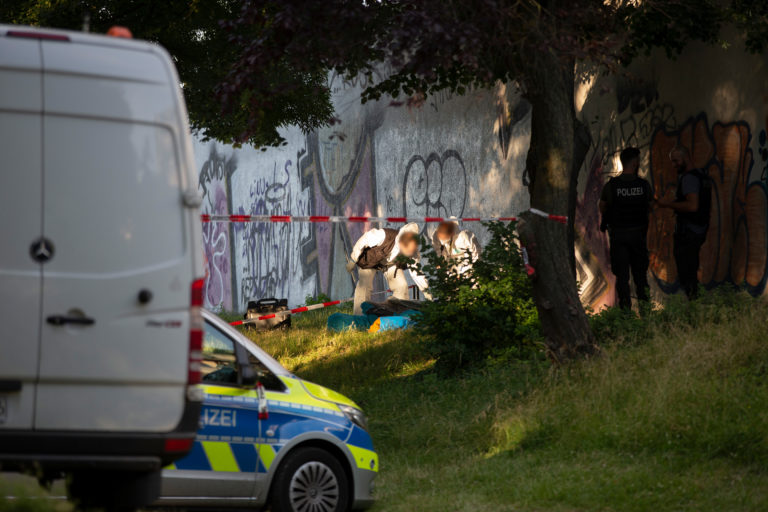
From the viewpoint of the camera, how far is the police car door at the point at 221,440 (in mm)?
6531

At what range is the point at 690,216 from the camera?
11.5 metres

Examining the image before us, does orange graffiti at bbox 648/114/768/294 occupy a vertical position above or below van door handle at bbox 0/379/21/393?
above

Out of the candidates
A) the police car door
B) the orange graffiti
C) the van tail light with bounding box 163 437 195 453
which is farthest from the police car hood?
the orange graffiti

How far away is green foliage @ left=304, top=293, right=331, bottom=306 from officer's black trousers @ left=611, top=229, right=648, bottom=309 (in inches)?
427

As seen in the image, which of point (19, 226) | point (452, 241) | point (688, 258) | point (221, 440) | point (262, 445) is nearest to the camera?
point (19, 226)

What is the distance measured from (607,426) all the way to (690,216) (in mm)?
3989

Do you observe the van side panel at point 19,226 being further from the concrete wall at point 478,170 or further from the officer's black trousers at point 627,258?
the officer's black trousers at point 627,258

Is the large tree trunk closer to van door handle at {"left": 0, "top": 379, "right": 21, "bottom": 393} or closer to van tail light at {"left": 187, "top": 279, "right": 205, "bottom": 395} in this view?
van tail light at {"left": 187, "top": 279, "right": 205, "bottom": 395}

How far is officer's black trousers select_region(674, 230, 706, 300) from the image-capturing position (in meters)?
11.5

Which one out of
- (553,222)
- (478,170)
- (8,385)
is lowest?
(8,385)

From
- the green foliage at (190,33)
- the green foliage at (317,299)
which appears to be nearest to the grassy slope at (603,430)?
the green foliage at (190,33)

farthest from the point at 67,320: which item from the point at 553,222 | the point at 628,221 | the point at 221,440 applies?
the point at 628,221

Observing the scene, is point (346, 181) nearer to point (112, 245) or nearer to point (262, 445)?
point (262, 445)

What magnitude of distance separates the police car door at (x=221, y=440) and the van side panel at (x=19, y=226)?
183 cm
